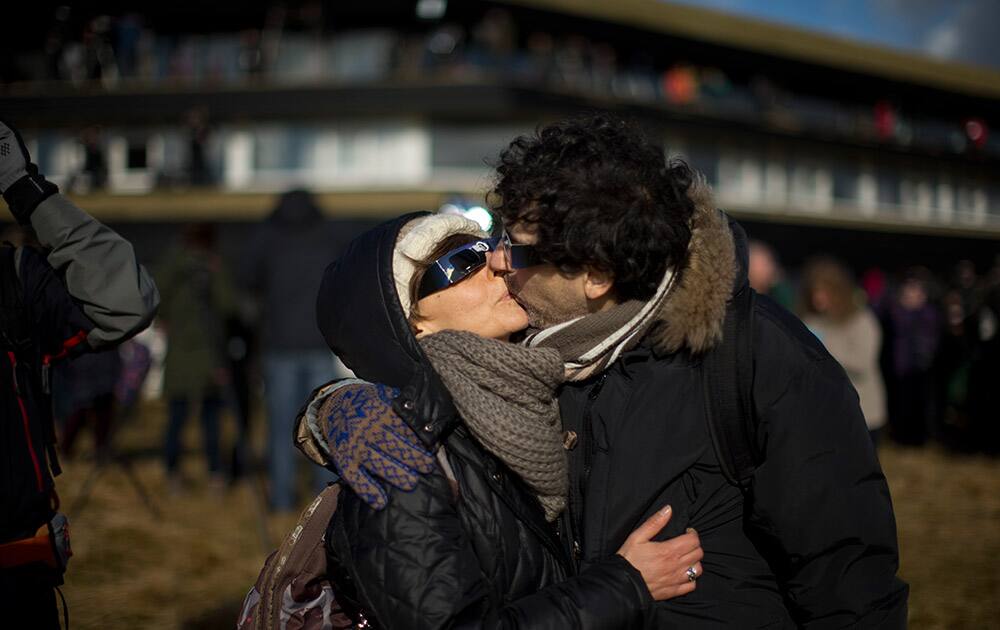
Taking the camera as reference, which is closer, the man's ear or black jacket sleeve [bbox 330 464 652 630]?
black jacket sleeve [bbox 330 464 652 630]

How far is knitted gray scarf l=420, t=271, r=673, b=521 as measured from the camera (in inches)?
78.3

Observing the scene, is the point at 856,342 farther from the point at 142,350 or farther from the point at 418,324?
the point at 142,350

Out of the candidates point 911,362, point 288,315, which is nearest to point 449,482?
point 288,315

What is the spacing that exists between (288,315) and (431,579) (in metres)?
5.47

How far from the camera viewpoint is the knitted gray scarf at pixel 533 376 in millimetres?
1988

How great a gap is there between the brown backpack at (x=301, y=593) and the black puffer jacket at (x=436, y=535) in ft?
0.38

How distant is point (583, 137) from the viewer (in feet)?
6.75

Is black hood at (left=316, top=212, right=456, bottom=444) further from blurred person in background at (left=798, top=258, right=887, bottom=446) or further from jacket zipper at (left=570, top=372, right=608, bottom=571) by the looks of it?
blurred person in background at (left=798, top=258, right=887, bottom=446)

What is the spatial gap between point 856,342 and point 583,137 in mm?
5985

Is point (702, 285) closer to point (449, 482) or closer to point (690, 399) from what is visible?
point (690, 399)

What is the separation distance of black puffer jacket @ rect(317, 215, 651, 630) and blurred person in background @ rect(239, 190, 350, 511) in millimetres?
5020

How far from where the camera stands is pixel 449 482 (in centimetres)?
192

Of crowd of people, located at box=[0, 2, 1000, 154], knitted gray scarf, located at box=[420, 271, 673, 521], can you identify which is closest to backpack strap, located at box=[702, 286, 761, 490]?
knitted gray scarf, located at box=[420, 271, 673, 521]

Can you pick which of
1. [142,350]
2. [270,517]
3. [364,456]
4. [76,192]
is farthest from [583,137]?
[76,192]
